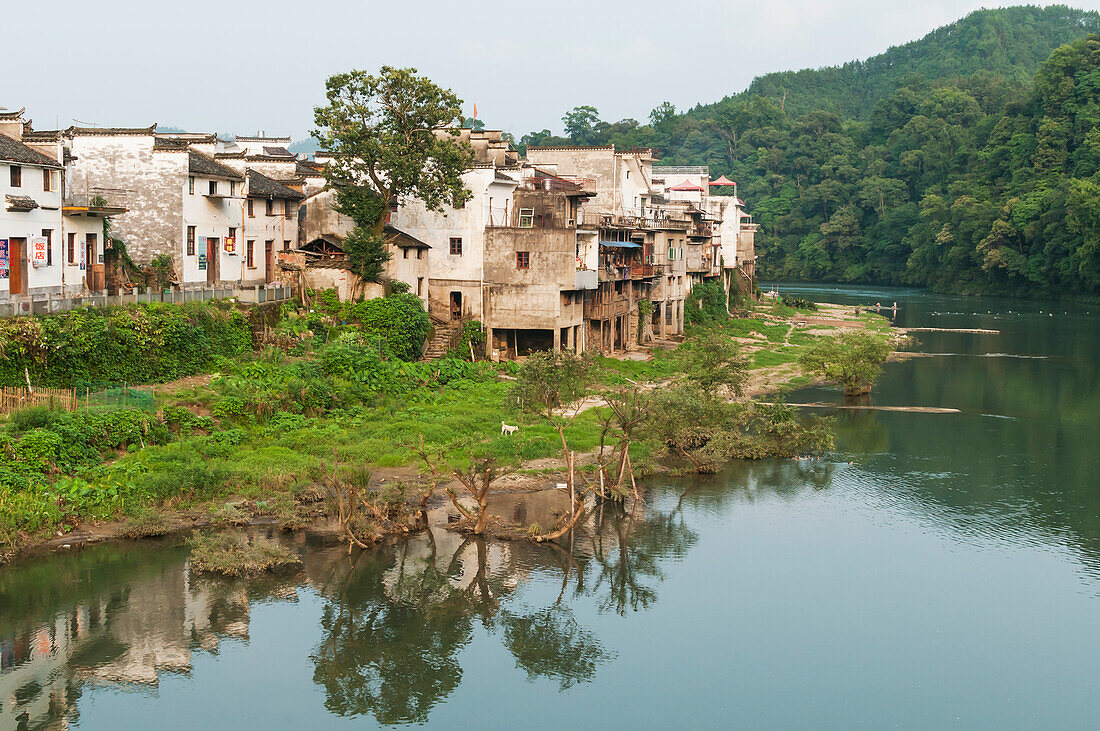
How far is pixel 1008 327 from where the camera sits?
88938mm

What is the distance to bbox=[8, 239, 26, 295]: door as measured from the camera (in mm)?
37812

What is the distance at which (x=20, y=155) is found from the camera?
3788 centimetres

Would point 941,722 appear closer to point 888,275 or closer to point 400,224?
point 400,224

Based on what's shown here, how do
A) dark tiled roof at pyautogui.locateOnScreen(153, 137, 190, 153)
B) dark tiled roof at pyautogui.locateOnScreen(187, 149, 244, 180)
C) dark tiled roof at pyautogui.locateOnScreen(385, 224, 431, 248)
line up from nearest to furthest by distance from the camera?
dark tiled roof at pyautogui.locateOnScreen(153, 137, 190, 153), dark tiled roof at pyautogui.locateOnScreen(187, 149, 244, 180), dark tiled roof at pyautogui.locateOnScreen(385, 224, 431, 248)

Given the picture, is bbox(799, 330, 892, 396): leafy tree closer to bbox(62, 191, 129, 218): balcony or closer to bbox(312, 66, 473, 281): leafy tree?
bbox(312, 66, 473, 281): leafy tree

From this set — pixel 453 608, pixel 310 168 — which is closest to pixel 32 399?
pixel 453 608

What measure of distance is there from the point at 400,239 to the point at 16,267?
59.2 ft

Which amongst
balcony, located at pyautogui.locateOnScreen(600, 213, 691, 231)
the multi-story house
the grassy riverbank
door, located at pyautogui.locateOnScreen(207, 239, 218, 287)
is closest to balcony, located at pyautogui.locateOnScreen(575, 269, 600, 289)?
balcony, located at pyautogui.locateOnScreen(600, 213, 691, 231)

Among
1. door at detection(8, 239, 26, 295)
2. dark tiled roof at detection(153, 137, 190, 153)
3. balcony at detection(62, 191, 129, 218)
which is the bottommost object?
door at detection(8, 239, 26, 295)

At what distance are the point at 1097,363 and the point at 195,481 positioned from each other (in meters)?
56.6

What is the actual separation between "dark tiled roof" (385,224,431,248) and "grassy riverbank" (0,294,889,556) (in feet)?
21.5

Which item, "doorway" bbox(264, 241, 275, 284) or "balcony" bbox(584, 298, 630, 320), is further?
"balcony" bbox(584, 298, 630, 320)

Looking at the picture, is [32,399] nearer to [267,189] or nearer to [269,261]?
[267,189]

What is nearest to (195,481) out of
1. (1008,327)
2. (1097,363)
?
(1097,363)
